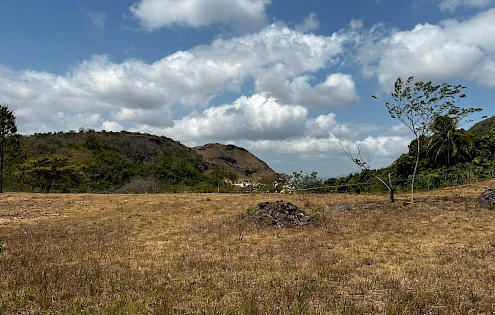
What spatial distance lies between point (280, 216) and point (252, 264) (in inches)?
270

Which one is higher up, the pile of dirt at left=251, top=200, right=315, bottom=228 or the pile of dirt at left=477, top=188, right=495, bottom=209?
the pile of dirt at left=477, top=188, right=495, bottom=209

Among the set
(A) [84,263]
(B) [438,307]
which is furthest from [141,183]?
(B) [438,307]

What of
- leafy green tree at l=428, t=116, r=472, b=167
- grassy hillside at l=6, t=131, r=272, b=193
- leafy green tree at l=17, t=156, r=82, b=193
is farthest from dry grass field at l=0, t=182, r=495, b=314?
leafy green tree at l=428, t=116, r=472, b=167

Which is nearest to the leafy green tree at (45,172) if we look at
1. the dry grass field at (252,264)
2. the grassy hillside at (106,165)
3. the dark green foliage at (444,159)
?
the grassy hillside at (106,165)

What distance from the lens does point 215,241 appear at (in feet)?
39.7

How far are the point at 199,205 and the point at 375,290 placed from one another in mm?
15906

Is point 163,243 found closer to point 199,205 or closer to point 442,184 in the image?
point 199,205

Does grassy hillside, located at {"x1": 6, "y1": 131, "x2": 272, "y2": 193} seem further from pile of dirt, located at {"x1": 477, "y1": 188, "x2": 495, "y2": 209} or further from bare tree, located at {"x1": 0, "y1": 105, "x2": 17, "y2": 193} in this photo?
pile of dirt, located at {"x1": 477, "y1": 188, "x2": 495, "y2": 209}

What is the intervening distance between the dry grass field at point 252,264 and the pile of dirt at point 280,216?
655 mm

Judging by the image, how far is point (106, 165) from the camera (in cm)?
5519

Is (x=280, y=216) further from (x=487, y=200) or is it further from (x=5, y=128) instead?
(x=5, y=128)

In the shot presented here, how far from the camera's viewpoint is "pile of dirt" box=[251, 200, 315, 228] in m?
14.9

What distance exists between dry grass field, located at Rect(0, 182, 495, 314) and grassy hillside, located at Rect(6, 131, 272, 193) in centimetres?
2162

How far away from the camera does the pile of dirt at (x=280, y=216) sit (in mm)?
14898
